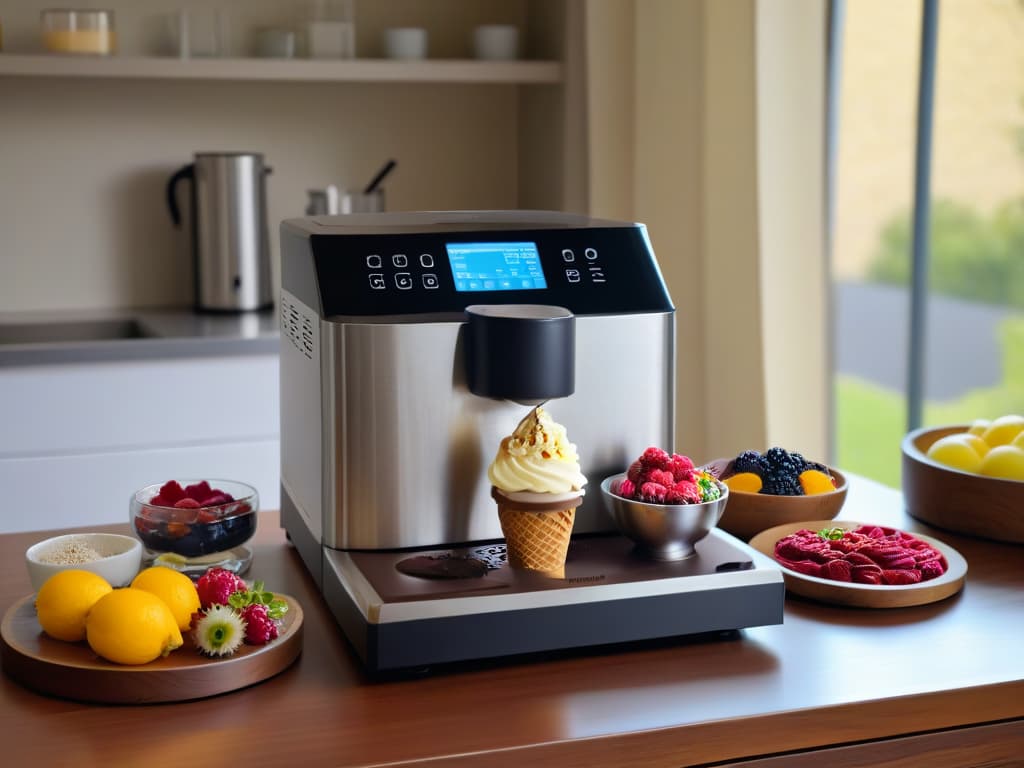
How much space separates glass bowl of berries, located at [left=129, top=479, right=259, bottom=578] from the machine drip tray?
0.41 feet

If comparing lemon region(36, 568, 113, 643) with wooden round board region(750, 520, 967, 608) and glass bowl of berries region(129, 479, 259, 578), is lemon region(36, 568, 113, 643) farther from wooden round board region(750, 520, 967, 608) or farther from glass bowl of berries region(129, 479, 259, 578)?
wooden round board region(750, 520, 967, 608)

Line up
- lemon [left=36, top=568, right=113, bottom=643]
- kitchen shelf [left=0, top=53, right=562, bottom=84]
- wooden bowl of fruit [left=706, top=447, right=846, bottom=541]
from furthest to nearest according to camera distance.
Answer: kitchen shelf [left=0, top=53, right=562, bottom=84]
wooden bowl of fruit [left=706, top=447, right=846, bottom=541]
lemon [left=36, top=568, right=113, bottom=643]

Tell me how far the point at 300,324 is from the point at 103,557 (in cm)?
28

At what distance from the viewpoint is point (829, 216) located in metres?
2.55

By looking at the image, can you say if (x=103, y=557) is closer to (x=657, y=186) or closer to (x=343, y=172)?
(x=657, y=186)

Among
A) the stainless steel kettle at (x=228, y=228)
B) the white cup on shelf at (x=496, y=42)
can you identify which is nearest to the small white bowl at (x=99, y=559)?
Result: the stainless steel kettle at (x=228, y=228)

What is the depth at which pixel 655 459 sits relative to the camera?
1104 mm

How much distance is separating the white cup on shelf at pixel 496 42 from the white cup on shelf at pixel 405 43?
0.51 feet

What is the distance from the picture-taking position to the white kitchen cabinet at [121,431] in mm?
2463

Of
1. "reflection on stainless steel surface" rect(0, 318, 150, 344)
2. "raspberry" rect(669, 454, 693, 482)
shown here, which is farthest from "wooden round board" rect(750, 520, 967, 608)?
"reflection on stainless steel surface" rect(0, 318, 150, 344)

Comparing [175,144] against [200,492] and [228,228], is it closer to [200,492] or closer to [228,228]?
[228,228]

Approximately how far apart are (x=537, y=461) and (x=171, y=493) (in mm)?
384

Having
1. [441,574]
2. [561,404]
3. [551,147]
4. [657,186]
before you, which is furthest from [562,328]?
[551,147]

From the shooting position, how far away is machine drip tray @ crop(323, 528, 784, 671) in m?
0.96
